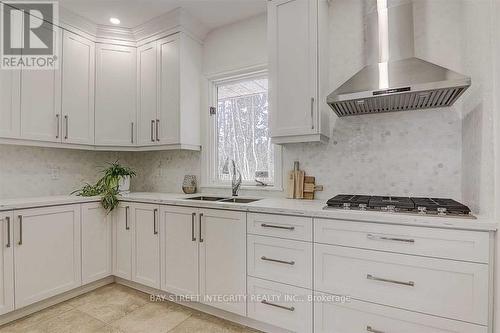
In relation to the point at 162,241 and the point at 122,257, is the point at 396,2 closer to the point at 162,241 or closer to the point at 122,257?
the point at 162,241

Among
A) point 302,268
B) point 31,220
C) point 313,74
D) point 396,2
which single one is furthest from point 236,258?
point 396,2

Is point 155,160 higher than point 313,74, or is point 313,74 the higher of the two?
point 313,74

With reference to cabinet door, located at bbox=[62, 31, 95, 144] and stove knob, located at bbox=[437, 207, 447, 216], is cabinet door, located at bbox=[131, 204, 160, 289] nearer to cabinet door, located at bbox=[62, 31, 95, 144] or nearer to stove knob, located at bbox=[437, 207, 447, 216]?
cabinet door, located at bbox=[62, 31, 95, 144]

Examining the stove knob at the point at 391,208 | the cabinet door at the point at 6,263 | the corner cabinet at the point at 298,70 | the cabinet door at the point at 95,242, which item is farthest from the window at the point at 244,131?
the cabinet door at the point at 6,263

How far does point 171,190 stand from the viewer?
3.05m

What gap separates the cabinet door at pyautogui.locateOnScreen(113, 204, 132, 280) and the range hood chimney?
2.19 metres

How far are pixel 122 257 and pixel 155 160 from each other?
3.92 ft

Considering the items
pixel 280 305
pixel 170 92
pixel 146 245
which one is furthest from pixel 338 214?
pixel 170 92

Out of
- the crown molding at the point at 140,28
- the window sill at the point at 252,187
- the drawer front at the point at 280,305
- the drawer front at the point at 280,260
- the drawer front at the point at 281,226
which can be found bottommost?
the drawer front at the point at 280,305

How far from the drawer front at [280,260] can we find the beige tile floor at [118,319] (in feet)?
1.63

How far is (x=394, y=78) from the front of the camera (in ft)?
5.25

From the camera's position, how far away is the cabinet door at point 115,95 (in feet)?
9.04

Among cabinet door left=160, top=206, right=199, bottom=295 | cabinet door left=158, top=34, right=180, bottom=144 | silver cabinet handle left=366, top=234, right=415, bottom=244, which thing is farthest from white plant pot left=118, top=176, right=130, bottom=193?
silver cabinet handle left=366, top=234, right=415, bottom=244

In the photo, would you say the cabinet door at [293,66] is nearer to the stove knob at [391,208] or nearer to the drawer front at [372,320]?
the stove knob at [391,208]
